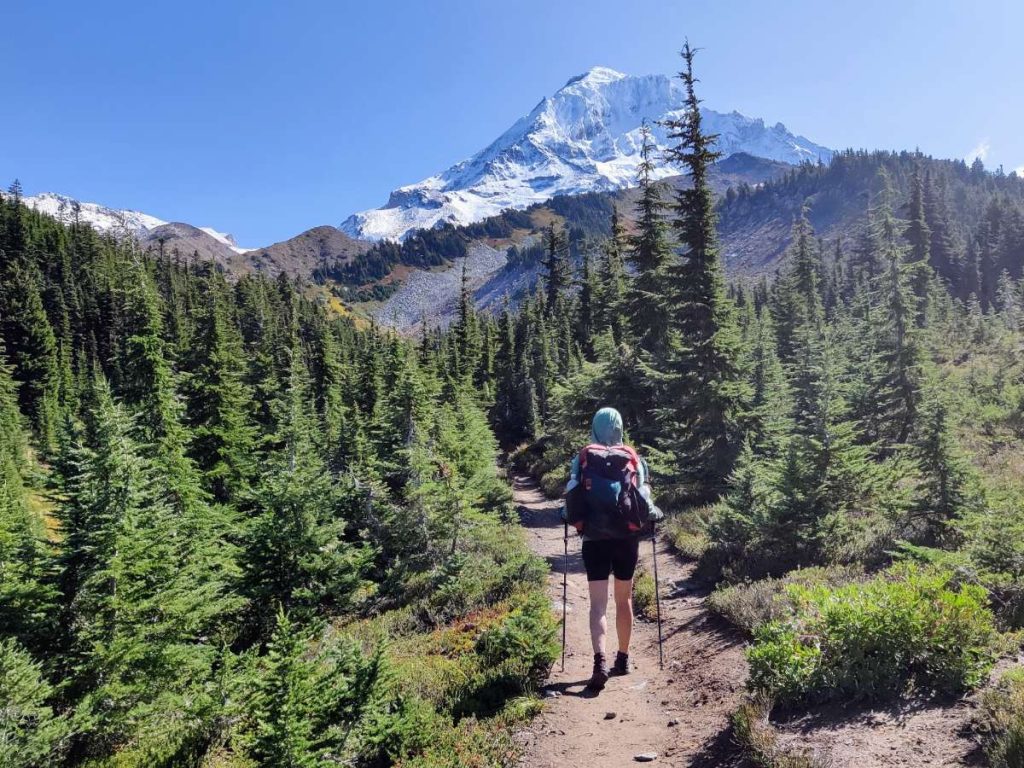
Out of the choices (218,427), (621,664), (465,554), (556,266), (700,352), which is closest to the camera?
(621,664)

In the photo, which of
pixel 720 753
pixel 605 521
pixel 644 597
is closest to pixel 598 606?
pixel 605 521

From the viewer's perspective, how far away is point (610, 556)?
6.39 meters

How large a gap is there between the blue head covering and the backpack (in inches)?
7.6

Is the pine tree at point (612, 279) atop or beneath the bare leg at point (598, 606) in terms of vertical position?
atop

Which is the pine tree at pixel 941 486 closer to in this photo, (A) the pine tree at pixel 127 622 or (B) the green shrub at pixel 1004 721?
(B) the green shrub at pixel 1004 721

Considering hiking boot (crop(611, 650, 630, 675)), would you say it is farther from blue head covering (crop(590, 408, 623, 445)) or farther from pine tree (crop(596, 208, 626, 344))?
pine tree (crop(596, 208, 626, 344))

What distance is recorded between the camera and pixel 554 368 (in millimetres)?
44812

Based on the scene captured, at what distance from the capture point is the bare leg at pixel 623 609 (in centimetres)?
650

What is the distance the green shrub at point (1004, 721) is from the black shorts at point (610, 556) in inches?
122

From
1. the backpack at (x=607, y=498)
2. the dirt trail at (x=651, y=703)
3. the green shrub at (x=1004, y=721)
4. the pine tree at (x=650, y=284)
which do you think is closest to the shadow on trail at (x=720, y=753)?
the dirt trail at (x=651, y=703)

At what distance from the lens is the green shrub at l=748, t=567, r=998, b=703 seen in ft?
16.7

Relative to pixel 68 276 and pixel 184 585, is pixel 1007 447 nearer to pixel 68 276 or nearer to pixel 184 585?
pixel 184 585

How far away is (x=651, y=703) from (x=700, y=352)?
548 inches

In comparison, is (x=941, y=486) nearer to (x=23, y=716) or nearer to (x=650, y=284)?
(x=23, y=716)
